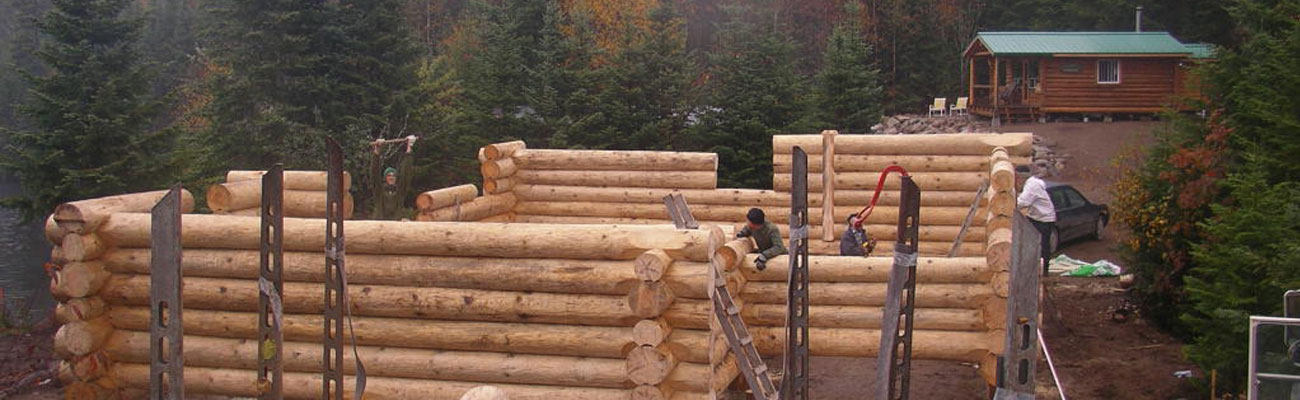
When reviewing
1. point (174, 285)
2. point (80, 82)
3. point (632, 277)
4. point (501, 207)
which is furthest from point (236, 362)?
point (80, 82)

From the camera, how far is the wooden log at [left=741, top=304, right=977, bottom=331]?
1016 cm

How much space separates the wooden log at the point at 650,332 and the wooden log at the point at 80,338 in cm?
490

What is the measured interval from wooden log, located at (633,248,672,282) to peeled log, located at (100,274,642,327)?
0.37 m

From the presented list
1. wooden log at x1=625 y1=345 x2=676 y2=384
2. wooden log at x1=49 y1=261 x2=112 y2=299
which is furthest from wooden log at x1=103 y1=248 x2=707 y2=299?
wooden log at x1=49 y1=261 x2=112 y2=299

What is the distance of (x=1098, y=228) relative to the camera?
65.9 ft

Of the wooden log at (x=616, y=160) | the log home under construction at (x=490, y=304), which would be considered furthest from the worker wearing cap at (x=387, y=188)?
the log home under construction at (x=490, y=304)

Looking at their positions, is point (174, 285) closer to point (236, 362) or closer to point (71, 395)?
point (236, 362)

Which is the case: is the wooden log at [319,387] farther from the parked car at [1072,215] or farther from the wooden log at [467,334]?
the parked car at [1072,215]

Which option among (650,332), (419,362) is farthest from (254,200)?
(650,332)

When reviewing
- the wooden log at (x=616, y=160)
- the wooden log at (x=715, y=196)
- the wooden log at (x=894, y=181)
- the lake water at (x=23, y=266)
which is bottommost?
the lake water at (x=23, y=266)

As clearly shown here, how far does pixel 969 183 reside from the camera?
15445mm

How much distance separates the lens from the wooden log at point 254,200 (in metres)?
11.7

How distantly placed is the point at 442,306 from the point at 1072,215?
13448 millimetres

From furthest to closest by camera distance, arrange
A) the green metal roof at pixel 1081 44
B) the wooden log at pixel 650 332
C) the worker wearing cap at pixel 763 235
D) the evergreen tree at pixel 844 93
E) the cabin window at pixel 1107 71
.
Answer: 1. the cabin window at pixel 1107 71
2. the green metal roof at pixel 1081 44
3. the evergreen tree at pixel 844 93
4. the worker wearing cap at pixel 763 235
5. the wooden log at pixel 650 332
